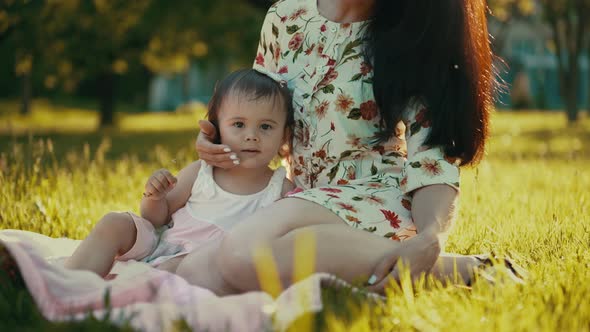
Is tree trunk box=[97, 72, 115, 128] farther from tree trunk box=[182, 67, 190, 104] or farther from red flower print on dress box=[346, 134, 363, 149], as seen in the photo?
red flower print on dress box=[346, 134, 363, 149]

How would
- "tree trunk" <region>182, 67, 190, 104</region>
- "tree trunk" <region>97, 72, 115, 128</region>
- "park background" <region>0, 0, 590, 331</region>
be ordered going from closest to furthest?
"park background" <region>0, 0, 590, 331</region>
"tree trunk" <region>97, 72, 115, 128</region>
"tree trunk" <region>182, 67, 190, 104</region>

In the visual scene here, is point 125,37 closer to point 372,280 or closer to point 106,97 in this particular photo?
point 106,97

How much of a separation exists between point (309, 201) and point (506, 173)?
5040 millimetres

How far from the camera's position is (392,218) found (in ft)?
9.57

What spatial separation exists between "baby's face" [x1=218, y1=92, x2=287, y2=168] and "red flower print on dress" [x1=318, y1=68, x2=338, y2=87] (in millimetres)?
199

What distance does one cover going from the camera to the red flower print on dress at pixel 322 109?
3.20 meters

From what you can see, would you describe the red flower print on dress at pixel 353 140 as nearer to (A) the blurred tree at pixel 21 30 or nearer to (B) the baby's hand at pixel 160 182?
(B) the baby's hand at pixel 160 182

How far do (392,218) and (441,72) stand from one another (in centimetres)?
62

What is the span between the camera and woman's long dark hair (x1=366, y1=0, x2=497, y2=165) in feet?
9.91

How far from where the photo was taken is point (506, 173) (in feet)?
24.5

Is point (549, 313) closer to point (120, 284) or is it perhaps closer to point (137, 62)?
point (120, 284)

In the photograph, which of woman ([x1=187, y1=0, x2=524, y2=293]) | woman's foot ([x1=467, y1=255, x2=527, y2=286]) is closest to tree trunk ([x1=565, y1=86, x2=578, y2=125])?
woman ([x1=187, y1=0, x2=524, y2=293])

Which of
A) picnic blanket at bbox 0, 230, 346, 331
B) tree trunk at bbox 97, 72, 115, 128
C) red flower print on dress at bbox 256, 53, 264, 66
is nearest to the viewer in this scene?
picnic blanket at bbox 0, 230, 346, 331

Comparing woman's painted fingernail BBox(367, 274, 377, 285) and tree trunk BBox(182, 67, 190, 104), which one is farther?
tree trunk BBox(182, 67, 190, 104)
